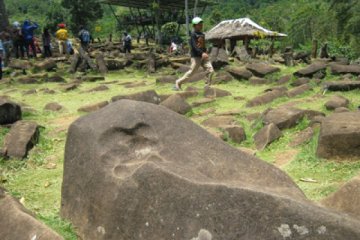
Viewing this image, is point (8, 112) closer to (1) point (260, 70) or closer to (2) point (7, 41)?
(1) point (260, 70)

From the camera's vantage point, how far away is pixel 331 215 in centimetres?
207

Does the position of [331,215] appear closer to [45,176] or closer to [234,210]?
[234,210]

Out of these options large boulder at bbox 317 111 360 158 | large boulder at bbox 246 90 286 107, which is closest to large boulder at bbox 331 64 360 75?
large boulder at bbox 246 90 286 107

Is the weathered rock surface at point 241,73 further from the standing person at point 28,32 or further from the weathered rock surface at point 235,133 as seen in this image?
the standing person at point 28,32

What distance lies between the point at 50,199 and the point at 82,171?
1.16 meters

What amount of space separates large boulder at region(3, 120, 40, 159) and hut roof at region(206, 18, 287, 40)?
812 inches

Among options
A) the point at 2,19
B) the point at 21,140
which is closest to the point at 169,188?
the point at 21,140

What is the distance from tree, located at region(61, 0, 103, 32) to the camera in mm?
37456

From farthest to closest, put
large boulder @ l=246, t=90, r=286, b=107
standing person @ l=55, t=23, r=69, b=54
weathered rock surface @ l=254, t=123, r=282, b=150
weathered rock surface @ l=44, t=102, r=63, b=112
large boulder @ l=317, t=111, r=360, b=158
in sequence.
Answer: standing person @ l=55, t=23, r=69, b=54 → weathered rock surface @ l=44, t=102, r=63, b=112 → large boulder @ l=246, t=90, r=286, b=107 → weathered rock surface @ l=254, t=123, r=282, b=150 → large boulder @ l=317, t=111, r=360, b=158

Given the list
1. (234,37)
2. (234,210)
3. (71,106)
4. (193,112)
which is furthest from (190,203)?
(234,37)

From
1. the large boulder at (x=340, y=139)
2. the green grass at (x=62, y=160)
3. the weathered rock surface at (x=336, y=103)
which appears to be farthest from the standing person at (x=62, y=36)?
the large boulder at (x=340, y=139)

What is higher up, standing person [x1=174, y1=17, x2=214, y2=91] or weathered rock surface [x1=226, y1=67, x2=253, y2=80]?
standing person [x1=174, y1=17, x2=214, y2=91]

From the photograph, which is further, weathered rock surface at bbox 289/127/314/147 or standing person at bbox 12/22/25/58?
standing person at bbox 12/22/25/58

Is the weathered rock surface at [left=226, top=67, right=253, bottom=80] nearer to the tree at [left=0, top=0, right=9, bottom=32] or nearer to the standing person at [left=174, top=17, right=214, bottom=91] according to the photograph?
the standing person at [left=174, top=17, right=214, bottom=91]
